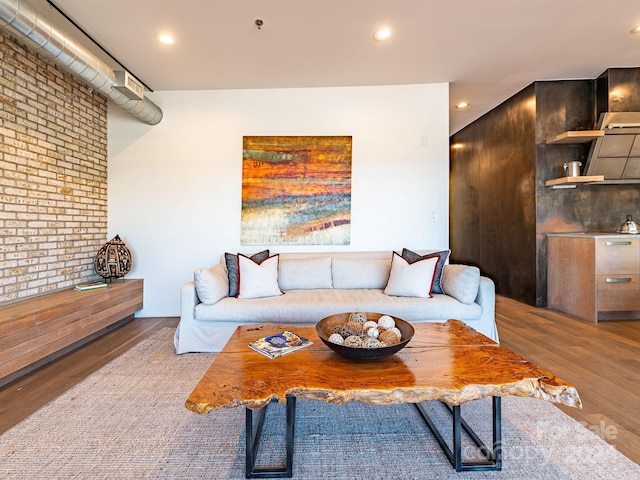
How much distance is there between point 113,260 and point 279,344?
2.54m

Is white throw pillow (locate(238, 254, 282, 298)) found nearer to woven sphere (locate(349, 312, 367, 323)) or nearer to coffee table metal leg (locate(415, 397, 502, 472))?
woven sphere (locate(349, 312, 367, 323))

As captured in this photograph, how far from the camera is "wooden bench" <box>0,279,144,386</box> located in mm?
1938

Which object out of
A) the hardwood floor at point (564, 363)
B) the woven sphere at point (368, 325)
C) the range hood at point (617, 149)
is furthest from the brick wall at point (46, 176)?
the range hood at point (617, 149)

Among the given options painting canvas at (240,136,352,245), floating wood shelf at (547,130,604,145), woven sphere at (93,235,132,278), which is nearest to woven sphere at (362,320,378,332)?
painting canvas at (240,136,352,245)

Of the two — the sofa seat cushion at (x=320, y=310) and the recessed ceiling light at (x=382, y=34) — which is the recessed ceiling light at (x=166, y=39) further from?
the sofa seat cushion at (x=320, y=310)

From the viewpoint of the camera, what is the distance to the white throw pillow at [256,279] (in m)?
2.62

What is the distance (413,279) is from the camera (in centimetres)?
258

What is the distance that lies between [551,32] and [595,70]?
1.34 m

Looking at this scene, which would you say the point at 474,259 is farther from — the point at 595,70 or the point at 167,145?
the point at 167,145

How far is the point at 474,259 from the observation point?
5160 millimetres

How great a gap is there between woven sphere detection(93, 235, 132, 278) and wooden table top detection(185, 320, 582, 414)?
236cm

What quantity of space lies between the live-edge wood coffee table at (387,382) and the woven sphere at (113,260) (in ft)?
7.67

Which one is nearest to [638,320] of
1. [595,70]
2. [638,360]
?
[638,360]

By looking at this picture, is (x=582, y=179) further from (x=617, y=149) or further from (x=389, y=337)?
(x=389, y=337)
